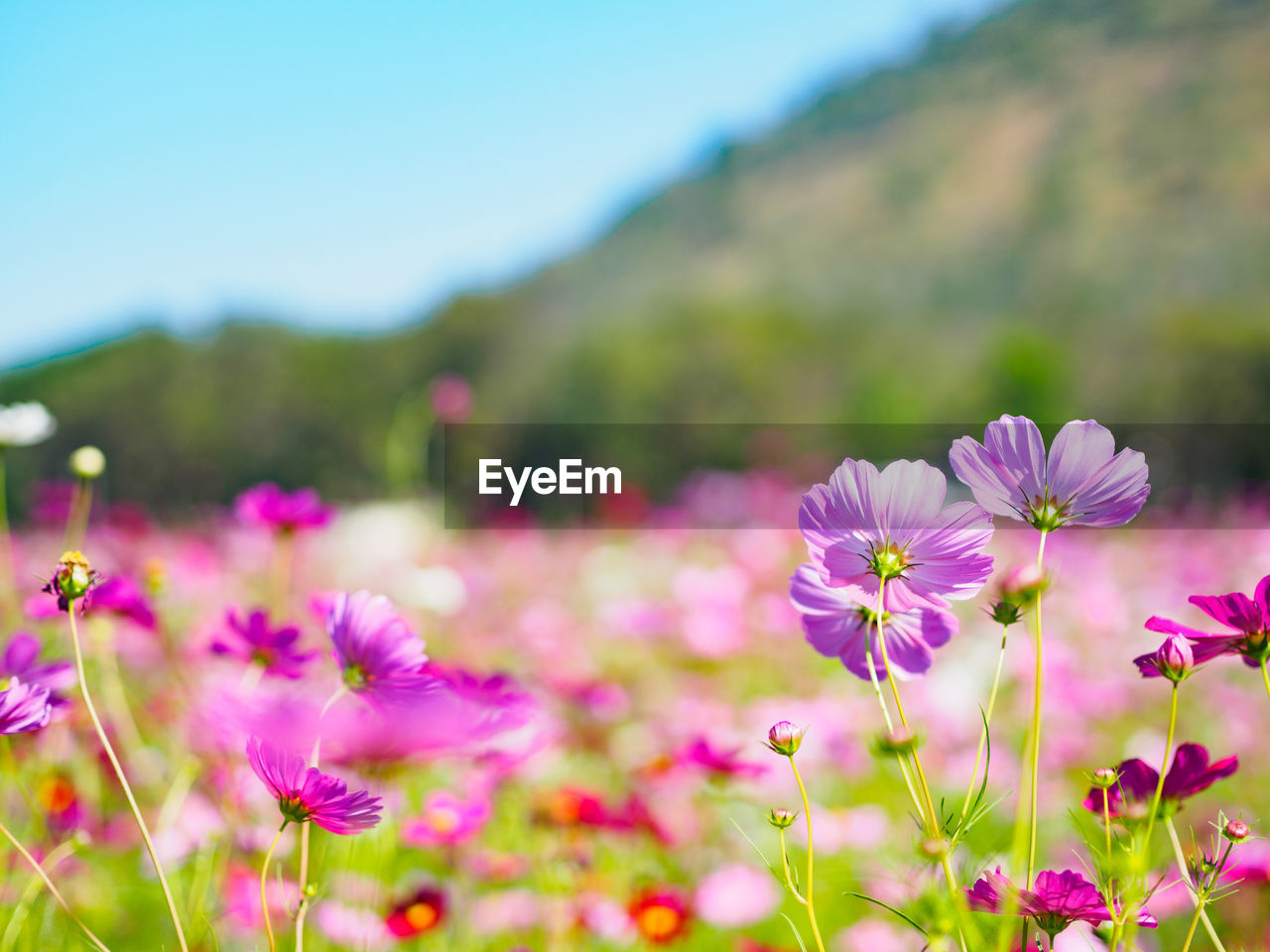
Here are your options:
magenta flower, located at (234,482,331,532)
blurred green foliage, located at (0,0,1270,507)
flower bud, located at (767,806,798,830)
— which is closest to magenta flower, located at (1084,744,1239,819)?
flower bud, located at (767,806,798,830)

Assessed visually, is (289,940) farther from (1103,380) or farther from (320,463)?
(1103,380)

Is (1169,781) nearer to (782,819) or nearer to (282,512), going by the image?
(782,819)

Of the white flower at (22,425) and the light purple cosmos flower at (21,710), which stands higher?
the white flower at (22,425)

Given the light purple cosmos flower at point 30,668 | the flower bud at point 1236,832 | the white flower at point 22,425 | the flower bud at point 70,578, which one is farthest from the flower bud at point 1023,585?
the white flower at point 22,425

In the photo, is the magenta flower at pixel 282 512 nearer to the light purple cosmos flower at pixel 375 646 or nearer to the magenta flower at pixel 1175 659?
the light purple cosmos flower at pixel 375 646

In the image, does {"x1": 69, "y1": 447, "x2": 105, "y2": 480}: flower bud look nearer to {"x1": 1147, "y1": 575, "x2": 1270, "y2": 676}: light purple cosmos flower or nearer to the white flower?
the white flower

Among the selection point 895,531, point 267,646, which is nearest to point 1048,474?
point 895,531
